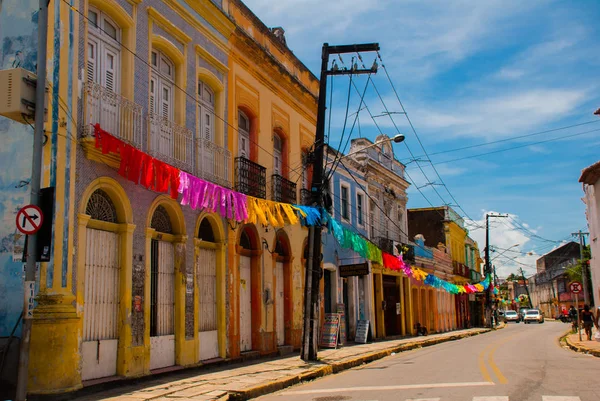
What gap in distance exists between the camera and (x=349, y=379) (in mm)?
12844

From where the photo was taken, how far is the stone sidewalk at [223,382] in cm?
A: 1017

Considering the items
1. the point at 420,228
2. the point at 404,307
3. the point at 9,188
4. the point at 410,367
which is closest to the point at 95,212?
the point at 9,188

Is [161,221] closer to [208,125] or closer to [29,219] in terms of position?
[208,125]

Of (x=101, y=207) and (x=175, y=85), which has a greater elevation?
(x=175, y=85)

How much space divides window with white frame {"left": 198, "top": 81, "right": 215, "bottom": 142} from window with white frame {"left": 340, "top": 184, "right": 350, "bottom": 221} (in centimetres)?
1091

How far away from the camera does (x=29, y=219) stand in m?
7.96

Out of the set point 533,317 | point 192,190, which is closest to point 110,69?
point 192,190

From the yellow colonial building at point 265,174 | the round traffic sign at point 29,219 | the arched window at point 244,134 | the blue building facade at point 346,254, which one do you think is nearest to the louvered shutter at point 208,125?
the yellow colonial building at point 265,174

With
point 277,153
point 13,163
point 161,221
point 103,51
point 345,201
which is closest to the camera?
point 13,163

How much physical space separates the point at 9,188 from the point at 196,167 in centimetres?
499

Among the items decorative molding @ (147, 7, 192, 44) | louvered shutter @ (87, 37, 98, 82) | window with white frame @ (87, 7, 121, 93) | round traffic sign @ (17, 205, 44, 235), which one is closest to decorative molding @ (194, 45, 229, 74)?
decorative molding @ (147, 7, 192, 44)

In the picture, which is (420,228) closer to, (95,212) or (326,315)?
(326,315)

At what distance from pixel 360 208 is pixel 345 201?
2076 millimetres

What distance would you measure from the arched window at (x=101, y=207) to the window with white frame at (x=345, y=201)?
14.9m
